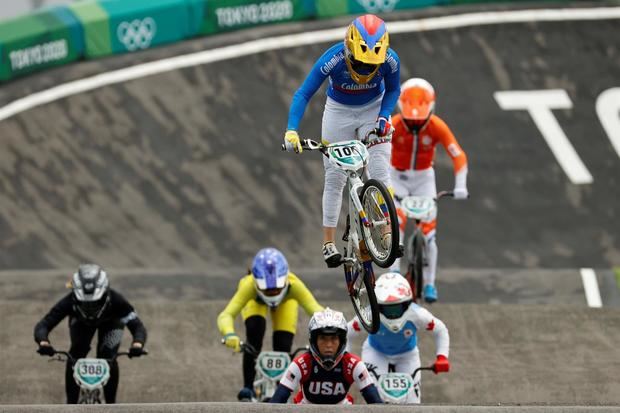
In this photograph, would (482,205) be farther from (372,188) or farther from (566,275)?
(372,188)

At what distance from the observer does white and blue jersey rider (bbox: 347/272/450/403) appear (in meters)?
14.0

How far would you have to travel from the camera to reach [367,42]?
1232 cm

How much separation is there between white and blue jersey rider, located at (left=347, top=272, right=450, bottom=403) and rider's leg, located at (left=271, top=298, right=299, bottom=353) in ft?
2.88

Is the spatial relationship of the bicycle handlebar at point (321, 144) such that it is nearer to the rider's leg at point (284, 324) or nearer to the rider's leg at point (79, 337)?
the rider's leg at point (284, 324)

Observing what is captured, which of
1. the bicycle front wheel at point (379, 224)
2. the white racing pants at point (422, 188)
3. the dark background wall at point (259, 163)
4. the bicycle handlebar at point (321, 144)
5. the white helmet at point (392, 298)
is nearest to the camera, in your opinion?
the bicycle front wheel at point (379, 224)

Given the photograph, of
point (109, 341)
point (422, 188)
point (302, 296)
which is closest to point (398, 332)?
point (302, 296)

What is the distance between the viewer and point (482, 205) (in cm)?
2239

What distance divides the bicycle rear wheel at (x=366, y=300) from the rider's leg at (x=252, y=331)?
1883mm

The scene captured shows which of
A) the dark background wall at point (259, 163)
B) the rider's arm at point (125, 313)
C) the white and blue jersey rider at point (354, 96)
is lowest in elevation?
the rider's arm at point (125, 313)

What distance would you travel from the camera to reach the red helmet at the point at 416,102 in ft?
55.7

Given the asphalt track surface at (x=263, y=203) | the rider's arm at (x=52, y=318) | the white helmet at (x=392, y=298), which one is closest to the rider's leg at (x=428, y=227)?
the asphalt track surface at (x=263, y=203)

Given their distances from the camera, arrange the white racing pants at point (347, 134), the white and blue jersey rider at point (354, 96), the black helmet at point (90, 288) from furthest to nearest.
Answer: the black helmet at point (90, 288) < the white racing pants at point (347, 134) < the white and blue jersey rider at point (354, 96)

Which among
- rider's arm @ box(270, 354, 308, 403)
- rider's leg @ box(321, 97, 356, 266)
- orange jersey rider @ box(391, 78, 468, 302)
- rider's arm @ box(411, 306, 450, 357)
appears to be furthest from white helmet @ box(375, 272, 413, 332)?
orange jersey rider @ box(391, 78, 468, 302)

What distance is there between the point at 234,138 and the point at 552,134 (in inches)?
203
